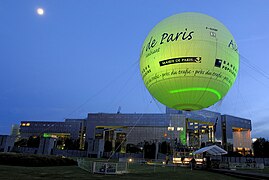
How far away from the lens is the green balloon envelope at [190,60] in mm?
14102

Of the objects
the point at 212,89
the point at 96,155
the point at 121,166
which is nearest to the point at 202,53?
the point at 212,89

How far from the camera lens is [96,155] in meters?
Result: 54.7

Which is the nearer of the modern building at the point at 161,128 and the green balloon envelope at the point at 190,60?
the green balloon envelope at the point at 190,60

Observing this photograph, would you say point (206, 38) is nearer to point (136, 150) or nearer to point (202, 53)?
point (202, 53)

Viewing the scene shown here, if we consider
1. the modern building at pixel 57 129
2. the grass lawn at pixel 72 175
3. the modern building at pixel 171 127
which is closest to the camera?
the grass lawn at pixel 72 175

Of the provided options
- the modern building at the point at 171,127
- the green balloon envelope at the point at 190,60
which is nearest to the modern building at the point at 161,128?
the modern building at the point at 171,127

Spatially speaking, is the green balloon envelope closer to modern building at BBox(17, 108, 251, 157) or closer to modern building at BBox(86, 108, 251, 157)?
modern building at BBox(17, 108, 251, 157)

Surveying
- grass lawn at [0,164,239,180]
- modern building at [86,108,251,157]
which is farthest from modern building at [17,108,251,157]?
grass lawn at [0,164,239,180]

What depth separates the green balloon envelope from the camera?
1410 centimetres

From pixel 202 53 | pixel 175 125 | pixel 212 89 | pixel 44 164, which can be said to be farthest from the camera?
pixel 175 125

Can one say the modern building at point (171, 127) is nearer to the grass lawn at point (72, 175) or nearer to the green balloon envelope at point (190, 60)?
the grass lawn at point (72, 175)

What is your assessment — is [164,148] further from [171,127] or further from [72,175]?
[72,175]

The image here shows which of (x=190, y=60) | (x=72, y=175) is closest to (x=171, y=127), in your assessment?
(x=72, y=175)

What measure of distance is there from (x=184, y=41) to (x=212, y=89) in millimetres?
3657
